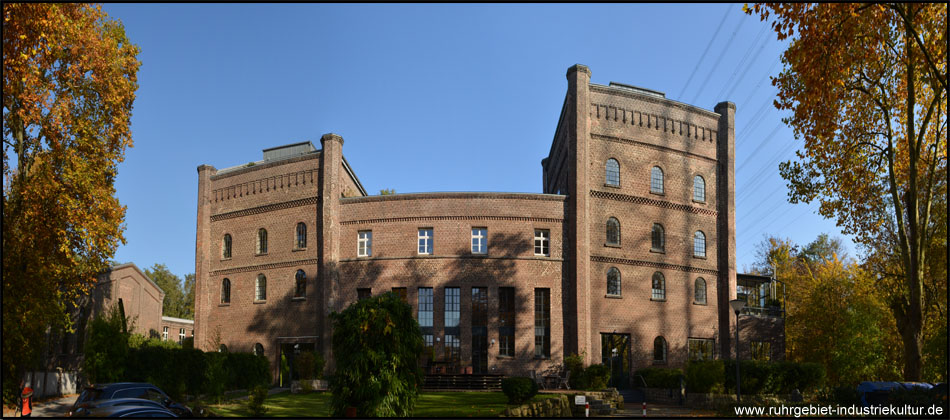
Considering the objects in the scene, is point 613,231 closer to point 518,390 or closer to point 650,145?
point 650,145

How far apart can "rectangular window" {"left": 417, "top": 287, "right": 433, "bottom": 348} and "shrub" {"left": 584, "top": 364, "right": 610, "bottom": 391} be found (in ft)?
26.4

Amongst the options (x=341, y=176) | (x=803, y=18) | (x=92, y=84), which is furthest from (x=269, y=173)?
(x=803, y=18)

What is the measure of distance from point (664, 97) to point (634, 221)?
7.16m

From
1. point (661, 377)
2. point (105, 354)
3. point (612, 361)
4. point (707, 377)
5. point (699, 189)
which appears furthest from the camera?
point (699, 189)

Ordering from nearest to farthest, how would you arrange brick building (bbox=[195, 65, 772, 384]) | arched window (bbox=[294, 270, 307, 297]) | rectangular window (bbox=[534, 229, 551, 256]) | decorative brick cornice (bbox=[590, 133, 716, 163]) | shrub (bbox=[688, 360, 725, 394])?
shrub (bbox=[688, 360, 725, 394]), brick building (bbox=[195, 65, 772, 384]), rectangular window (bbox=[534, 229, 551, 256]), decorative brick cornice (bbox=[590, 133, 716, 163]), arched window (bbox=[294, 270, 307, 297])

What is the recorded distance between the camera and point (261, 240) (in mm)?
37938

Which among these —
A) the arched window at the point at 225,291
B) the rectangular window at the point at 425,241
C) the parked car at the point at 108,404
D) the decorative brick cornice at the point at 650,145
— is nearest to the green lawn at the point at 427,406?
the parked car at the point at 108,404

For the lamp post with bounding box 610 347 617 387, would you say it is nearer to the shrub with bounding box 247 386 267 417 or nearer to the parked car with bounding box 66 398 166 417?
the shrub with bounding box 247 386 267 417

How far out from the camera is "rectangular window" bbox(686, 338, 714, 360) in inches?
1368

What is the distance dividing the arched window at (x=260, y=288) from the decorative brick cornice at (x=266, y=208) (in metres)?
3.64

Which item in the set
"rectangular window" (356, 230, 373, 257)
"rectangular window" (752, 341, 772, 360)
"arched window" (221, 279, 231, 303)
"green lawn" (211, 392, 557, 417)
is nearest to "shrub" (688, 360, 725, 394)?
"green lawn" (211, 392, 557, 417)

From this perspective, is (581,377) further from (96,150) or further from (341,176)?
(96,150)

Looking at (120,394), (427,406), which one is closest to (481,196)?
(427,406)

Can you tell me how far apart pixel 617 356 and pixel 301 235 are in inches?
687
